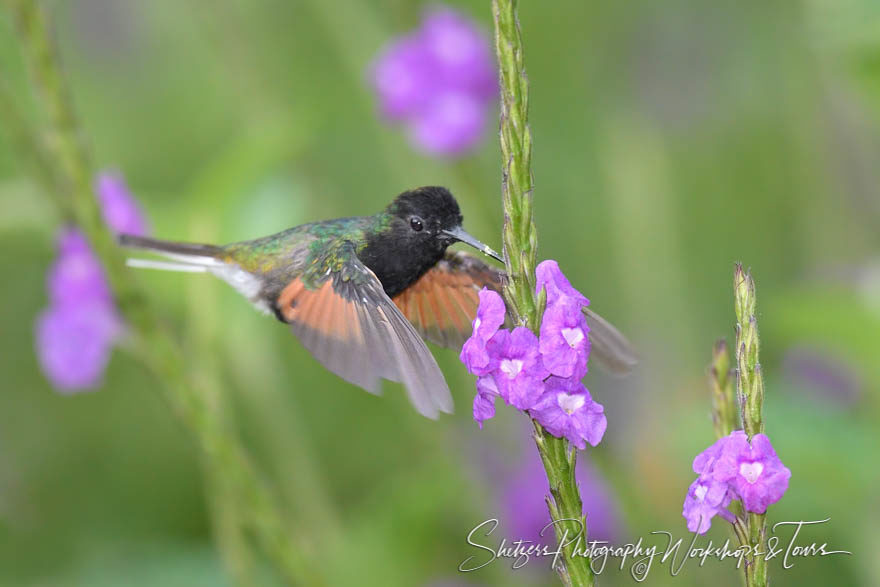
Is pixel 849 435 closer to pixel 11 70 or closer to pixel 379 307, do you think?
pixel 379 307

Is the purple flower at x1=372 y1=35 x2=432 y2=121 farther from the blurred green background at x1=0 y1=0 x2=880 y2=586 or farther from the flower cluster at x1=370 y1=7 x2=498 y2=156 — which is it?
the blurred green background at x1=0 y1=0 x2=880 y2=586

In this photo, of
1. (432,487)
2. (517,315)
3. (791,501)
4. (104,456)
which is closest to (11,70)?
(104,456)

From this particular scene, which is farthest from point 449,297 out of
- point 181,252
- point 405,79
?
point 405,79

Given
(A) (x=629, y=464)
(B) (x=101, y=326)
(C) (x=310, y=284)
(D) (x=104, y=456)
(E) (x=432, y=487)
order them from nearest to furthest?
1. (C) (x=310, y=284)
2. (B) (x=101, y=326)
3. (E) (x=432, y=487)
4. (A) (x=629, y=464)
5. (D) (x=104, y=456)

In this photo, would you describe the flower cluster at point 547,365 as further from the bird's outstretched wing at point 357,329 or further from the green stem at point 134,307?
the green stem at point 134,307

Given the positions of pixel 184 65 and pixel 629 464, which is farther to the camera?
pixel 184 65

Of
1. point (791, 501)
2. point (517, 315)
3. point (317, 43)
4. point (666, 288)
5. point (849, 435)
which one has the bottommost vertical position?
point (791, 501)
